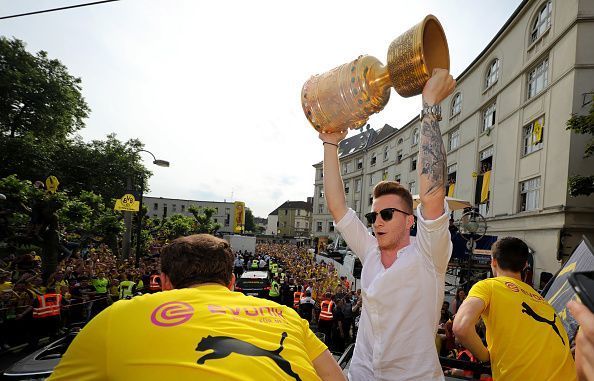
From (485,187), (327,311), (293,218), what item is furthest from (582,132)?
(293,218)

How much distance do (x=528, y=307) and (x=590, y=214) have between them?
1620cm

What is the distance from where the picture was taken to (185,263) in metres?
1.73

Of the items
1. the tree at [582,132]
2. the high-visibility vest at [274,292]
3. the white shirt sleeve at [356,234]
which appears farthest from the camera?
the high-visibility vest at [274,292]

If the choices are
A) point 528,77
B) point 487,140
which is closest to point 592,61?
point 528,77

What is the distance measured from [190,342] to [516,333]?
233cm

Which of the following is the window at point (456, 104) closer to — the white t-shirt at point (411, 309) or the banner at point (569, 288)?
the banner at point (569, 288)

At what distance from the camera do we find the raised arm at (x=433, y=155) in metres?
1.88

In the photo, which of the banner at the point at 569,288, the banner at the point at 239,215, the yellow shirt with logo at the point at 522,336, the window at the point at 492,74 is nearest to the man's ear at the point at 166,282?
the yellow shirt with logo at the point at 522,336

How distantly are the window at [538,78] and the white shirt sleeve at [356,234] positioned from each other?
19695mm

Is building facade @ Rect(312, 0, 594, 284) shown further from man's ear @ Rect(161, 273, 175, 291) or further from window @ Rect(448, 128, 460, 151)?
man's ear @ Rect(161, 273, 175, 291)

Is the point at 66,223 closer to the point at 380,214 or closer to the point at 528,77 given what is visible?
the point at 380,214

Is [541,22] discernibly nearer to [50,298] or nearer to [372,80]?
[372,80]

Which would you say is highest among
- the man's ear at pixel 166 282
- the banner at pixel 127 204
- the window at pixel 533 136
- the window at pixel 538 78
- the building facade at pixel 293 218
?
the window at pixel 538 78

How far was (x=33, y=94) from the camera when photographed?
28.4 m
